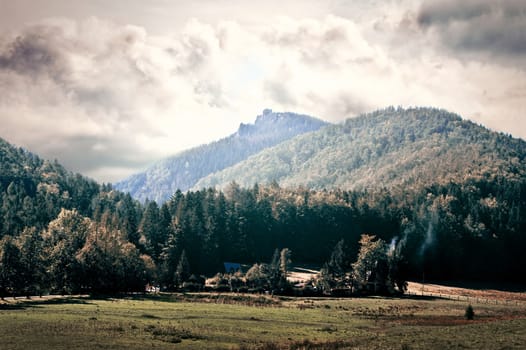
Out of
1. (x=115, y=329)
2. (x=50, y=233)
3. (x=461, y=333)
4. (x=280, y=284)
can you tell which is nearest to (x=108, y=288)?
(x=50, y=233)

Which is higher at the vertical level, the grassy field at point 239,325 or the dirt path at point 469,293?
the dirt path at point 469,293

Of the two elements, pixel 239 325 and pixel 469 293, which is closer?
pixel 239 325

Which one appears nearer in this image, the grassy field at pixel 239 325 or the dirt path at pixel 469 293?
the grassy field at pixel 239 325

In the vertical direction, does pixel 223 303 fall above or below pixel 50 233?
below

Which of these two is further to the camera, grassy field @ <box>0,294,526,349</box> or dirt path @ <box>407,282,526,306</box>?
dirt path @ <box>407,282,526,306</box>

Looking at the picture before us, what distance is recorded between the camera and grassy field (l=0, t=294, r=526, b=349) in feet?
222

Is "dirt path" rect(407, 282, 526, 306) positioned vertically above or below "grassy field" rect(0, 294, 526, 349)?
above

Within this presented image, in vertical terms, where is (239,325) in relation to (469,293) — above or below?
below

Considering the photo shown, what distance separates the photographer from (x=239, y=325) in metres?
83.9

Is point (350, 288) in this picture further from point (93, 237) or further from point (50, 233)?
point (50, 233)

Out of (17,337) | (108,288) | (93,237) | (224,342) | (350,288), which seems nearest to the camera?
(17,337)

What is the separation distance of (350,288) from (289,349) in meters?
93.3

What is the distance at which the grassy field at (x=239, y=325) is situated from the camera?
67.8 meters

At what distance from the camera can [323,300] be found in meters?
137
